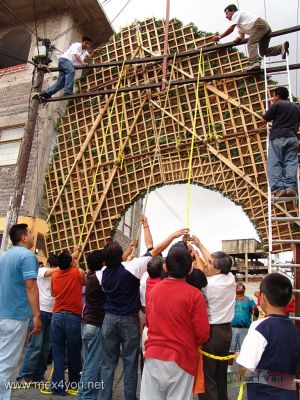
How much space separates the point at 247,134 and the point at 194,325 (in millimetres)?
4173

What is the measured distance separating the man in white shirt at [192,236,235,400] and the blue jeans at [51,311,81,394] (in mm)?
1546

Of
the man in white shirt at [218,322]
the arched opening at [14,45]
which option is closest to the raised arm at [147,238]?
the man in white shirt at [218,322]

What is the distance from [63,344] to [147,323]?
192 centimetres

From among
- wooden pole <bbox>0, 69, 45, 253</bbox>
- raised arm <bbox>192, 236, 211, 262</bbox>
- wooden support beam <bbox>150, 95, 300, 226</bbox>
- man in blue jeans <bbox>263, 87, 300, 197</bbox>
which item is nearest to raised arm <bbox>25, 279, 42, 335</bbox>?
raised arm <bbox>192, 236, 211, 262</bbox>

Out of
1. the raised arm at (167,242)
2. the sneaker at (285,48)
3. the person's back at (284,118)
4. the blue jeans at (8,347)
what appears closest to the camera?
the blue jeans at (8,347)

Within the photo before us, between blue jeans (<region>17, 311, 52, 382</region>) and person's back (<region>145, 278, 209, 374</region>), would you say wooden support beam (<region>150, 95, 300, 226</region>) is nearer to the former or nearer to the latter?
person's back (<region>145, 278, 209, 374</region>)

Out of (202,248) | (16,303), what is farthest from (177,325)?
(16,303)

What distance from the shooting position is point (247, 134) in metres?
6.00

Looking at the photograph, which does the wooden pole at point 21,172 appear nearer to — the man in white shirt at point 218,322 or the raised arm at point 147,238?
the raised arm at point 147,238

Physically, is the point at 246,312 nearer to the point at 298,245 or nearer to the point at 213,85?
the point at 298,245

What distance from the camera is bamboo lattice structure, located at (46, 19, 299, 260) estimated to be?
6016mm

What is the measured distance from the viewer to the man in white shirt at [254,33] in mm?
5594

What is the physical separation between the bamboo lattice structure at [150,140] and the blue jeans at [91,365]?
301 centimetres

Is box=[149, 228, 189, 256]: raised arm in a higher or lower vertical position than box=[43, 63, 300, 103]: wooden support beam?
lower
